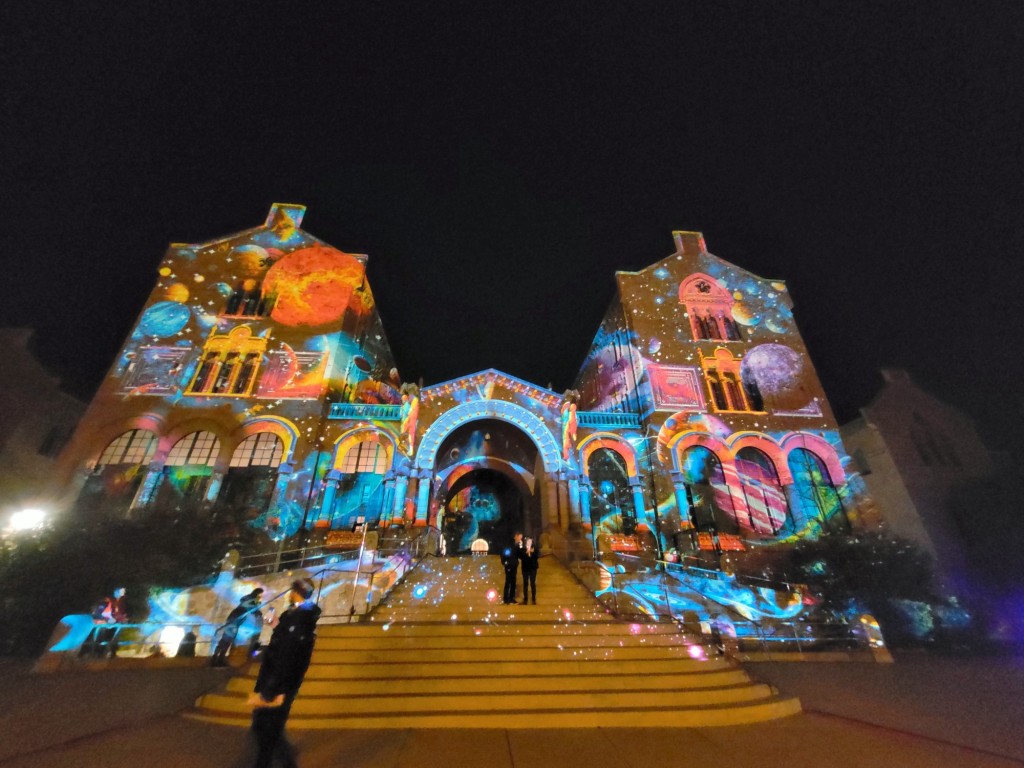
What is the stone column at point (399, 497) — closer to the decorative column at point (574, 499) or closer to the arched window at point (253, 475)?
the arched window at point (253, 475)

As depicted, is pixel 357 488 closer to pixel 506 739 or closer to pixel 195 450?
pixel 195 450

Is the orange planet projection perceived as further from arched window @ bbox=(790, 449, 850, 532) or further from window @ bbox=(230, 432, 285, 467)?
arched window @ bbox=(790, 449, 850, 532)

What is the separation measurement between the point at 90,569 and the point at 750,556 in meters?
21.1

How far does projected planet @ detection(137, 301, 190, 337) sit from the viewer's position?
21641 mm

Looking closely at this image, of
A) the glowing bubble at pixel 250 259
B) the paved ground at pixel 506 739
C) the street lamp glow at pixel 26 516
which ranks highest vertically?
the glowing bubble at pixel 250 259

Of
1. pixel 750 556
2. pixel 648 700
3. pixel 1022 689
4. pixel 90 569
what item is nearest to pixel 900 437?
pixel 750 556

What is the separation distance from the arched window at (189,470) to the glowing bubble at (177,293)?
7886mm

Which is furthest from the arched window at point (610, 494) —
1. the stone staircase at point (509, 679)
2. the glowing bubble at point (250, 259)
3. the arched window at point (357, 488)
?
the glowing bubble at point (250, 259)

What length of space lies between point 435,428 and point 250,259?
1519cm

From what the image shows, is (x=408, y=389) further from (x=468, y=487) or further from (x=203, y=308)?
(x=203, y=308)

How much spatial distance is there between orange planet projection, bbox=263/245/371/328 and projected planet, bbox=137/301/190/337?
158 inches

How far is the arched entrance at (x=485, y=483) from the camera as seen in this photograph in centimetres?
2188

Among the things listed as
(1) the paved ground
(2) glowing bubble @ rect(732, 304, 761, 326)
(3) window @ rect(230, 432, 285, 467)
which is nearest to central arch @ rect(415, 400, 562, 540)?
(3) window @ rect(230, 432, 285, 467)

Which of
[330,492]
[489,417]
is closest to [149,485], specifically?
[330,492]
